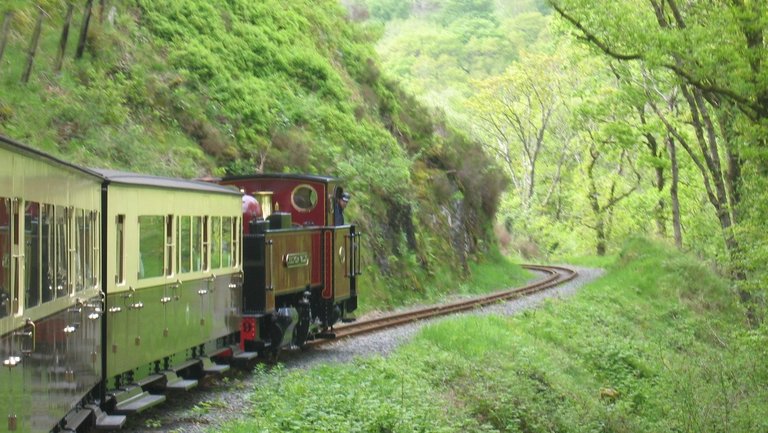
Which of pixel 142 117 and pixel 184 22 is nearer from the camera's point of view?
pixel 142 117

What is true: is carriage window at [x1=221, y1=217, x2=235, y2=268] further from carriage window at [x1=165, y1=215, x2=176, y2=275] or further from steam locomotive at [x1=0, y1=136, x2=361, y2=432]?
carriage window at [x1=165, y1=215, x2=176, y2=275]

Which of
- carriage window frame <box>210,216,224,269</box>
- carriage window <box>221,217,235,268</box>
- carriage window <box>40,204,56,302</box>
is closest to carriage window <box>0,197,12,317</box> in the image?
carriage window <box>40,204,56,302</box>

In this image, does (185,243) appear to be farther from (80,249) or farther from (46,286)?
(46,286)

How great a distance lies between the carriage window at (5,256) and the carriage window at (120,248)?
427 centimetres

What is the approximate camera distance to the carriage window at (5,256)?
5734 millimetres

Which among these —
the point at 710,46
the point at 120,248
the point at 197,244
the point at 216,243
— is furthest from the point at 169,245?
the point at 710,46

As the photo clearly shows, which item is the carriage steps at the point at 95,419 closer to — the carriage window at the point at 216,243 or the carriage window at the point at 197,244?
the carriage window at the point at 197,244

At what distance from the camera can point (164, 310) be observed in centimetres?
1142

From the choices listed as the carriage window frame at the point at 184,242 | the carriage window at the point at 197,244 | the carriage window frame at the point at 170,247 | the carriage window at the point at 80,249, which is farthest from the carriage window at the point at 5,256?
the carriage window at the point at 197,244

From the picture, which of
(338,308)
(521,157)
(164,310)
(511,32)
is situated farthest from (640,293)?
(511,32)

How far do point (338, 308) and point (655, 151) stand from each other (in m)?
22.7

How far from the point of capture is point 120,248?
10258 mm

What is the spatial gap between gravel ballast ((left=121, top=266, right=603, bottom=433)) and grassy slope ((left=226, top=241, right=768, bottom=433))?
13.9 inches

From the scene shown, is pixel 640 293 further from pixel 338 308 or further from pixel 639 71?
pixel 338 308
